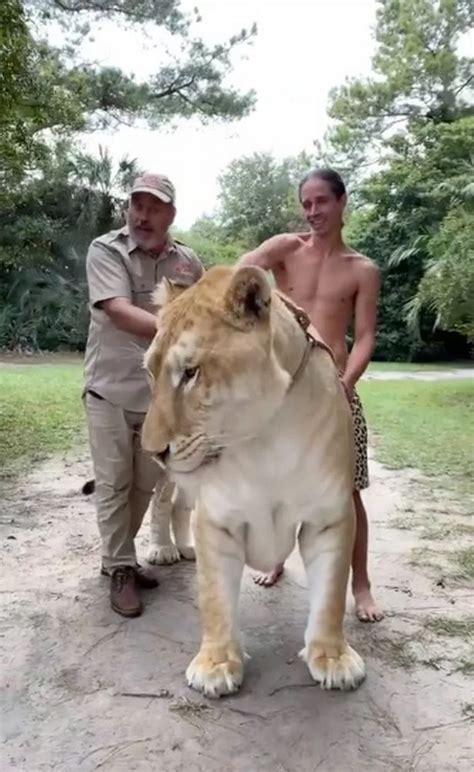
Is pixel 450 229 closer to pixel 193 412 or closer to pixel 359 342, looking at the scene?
pixel 359 342

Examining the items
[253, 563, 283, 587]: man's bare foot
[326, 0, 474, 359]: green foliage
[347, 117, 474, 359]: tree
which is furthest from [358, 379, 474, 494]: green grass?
[347, 117, 474, 359]: tree

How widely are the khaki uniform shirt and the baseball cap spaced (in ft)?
0.68

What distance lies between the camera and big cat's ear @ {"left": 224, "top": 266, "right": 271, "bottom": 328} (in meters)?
1.99

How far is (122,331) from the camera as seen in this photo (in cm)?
312

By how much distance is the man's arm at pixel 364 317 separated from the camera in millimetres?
2977

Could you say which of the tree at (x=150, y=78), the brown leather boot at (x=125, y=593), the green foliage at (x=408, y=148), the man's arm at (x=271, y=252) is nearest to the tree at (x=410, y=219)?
the green foliage at (x=408, y=148)

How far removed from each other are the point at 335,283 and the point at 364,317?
0.58 ft

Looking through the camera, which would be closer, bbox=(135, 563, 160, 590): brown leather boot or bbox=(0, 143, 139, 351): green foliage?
bbox=(135, 563, 160, 590): brown leather boot

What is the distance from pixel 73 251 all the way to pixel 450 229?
8.27 meters

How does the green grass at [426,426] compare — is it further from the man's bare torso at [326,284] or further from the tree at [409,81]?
the tree at [409,81]

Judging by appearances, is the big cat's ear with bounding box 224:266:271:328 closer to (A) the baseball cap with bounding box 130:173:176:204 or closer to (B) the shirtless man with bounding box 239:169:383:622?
(B) the shirtless man with bounding box 239:169:383:622

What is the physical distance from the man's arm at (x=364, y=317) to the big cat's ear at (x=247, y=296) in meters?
1.00

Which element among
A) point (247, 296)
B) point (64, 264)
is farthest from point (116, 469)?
point (64, 264)

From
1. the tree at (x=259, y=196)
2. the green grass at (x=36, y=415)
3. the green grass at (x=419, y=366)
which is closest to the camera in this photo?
the green grass at (x=36, y=415)
